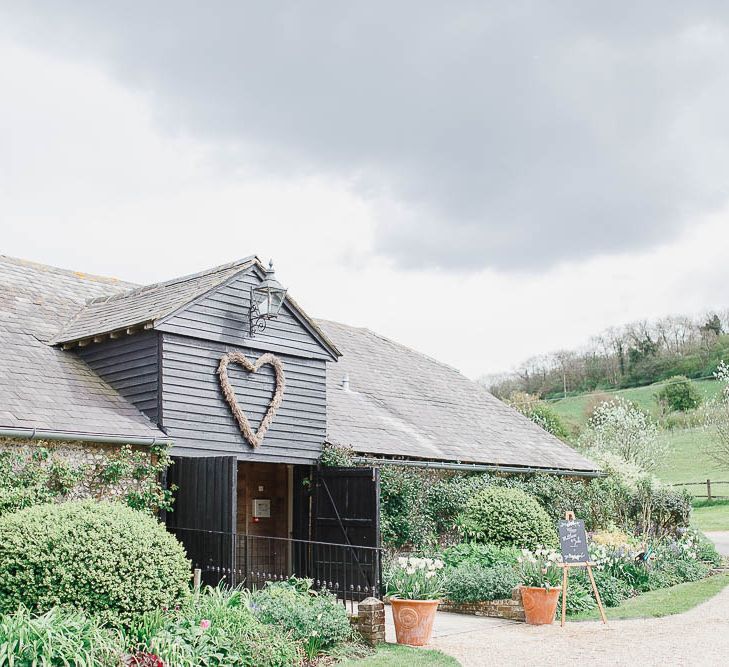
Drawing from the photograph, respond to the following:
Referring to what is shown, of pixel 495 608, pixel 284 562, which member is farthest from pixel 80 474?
pixel 495 608

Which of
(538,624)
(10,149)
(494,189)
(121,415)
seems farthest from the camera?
(494,189)

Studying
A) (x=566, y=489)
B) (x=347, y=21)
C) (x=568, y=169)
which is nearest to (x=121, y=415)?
(x=347, y=21)

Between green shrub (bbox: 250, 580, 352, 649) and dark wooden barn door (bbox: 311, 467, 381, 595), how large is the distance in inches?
115

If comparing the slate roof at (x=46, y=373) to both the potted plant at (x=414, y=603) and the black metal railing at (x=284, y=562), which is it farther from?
→ the potted plant at (x=414, y=603)

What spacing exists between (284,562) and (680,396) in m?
45.7

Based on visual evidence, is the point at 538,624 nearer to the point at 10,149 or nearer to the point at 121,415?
the point at 121,415

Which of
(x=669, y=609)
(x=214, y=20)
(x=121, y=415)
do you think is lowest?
(x=669, y=609)

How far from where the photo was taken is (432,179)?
46.5ft

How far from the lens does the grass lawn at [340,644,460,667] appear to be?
9055mm

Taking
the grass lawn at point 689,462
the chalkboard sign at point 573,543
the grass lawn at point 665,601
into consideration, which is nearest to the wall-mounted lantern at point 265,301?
the chalkboard sign at point 573,543

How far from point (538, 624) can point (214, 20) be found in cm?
966

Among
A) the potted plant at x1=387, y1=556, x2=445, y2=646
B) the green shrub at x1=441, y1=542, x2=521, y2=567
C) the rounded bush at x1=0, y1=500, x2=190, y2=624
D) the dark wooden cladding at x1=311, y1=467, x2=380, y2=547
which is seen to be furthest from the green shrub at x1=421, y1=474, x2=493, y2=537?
the rounded bush at x1=0, y1=500, x2=190, y2=624

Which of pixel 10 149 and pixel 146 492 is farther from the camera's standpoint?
pixel 10 149

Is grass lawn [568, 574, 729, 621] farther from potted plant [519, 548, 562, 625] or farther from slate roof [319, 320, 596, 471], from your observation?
slate roof [319, 320, 596, 471]
